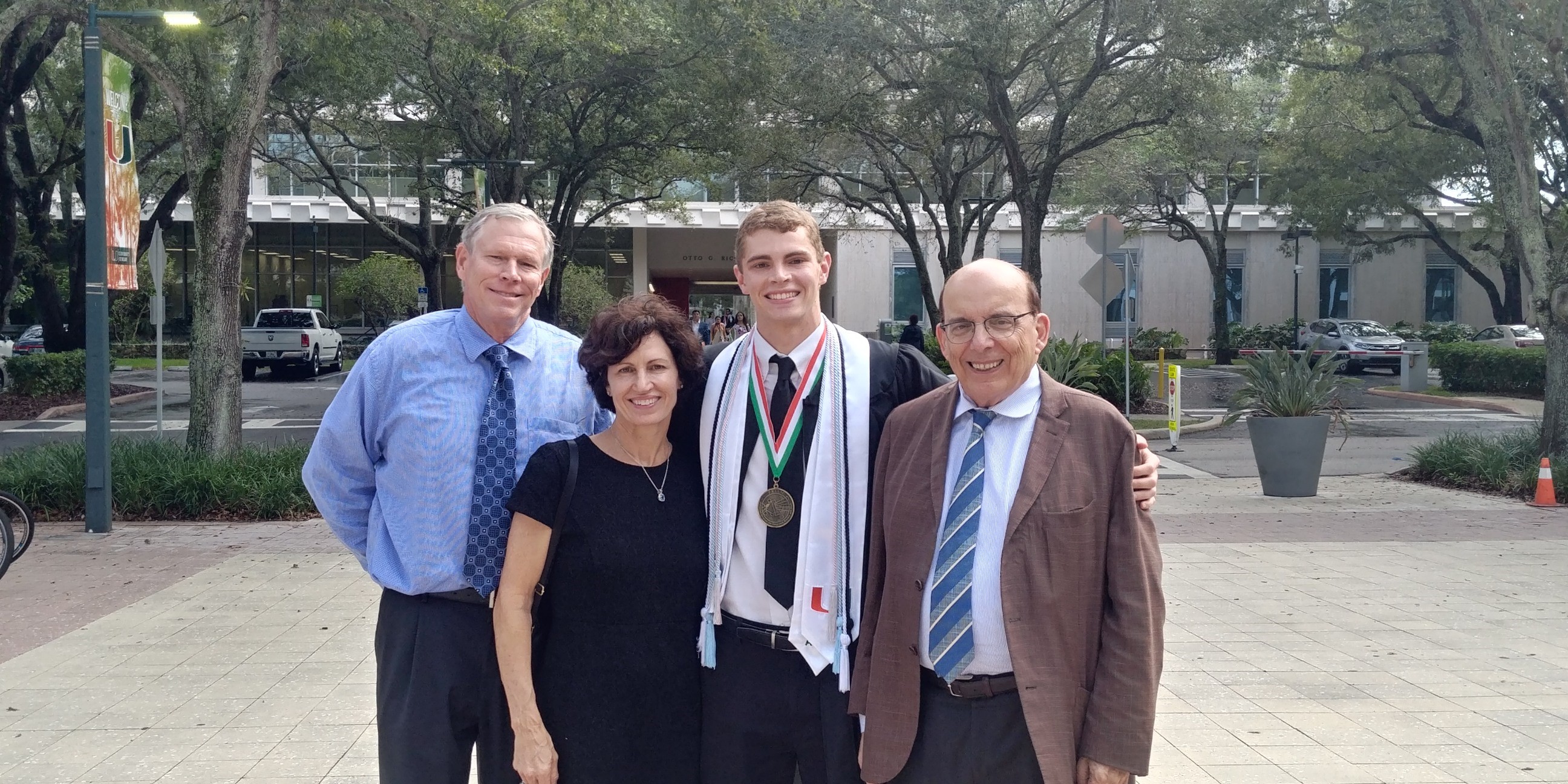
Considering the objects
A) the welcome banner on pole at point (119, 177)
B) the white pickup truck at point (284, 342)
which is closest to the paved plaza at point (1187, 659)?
the welcome banner on pole at point (119, 177)

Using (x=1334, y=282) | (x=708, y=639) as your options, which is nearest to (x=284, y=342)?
(x=708, y=639)

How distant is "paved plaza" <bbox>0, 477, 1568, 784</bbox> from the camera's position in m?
4.67

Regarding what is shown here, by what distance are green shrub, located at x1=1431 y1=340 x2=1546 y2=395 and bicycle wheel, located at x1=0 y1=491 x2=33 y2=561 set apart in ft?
83.7

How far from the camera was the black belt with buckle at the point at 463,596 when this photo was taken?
115 inches

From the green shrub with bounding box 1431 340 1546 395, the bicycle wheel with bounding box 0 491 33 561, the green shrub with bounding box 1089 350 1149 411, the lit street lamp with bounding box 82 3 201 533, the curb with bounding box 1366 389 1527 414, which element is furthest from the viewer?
the green shrub with bounding box 1431 340 1546 395

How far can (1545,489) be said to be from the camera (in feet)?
37.8

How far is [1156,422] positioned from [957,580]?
59.9 ft

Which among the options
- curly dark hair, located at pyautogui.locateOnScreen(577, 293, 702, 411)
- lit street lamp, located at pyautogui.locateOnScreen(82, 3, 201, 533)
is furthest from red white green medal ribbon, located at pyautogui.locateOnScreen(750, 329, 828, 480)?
lit street lamp, located at pyautogui.locateOnScreen(82, 3, 201, 533)

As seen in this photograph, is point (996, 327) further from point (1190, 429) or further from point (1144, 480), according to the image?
point (1190, 429)

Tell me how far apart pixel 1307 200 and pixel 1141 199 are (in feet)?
21.8

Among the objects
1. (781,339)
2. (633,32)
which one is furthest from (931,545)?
(633,32)

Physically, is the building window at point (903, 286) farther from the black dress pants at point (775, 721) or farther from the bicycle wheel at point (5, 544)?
the black dress pants at point (775, 721)

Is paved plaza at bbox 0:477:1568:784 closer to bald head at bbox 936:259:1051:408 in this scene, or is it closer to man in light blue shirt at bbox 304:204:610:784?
man in light blue shirt at bbox 304:204:610:784

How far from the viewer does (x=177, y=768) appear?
4586mm
